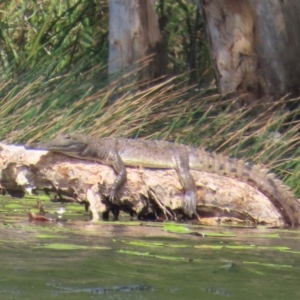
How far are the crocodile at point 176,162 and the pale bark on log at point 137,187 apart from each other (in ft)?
0.22

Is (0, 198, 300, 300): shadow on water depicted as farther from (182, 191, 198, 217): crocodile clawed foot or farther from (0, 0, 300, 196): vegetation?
(0, 0, 300, 196): vegetation

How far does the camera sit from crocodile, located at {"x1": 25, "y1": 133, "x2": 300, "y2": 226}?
7.29 m

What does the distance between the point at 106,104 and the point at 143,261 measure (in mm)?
5784

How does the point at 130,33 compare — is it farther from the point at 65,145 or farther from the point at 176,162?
the point at 65,145

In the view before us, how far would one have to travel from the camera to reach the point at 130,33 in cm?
1119

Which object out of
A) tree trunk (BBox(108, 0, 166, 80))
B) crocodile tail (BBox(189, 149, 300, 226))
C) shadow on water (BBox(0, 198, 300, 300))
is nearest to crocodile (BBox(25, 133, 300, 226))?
crocodile tail (BBox(189, 149, 300, 226))

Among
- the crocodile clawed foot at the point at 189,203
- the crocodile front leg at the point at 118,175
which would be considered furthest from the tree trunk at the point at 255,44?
the crocodile clawed foot at the point at 189,203

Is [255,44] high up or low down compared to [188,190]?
up

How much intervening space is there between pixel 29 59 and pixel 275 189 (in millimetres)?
4880

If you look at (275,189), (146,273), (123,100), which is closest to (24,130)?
(123,100)

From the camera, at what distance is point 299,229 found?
7285 mm

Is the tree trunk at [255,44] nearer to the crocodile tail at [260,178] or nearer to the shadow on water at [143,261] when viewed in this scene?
the crocodile tail at [260,178]

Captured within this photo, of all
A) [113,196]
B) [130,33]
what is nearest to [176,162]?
[113,196]

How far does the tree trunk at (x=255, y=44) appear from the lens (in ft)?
33.1
